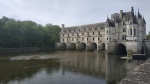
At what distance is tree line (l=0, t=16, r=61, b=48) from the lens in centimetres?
6007

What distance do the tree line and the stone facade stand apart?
30.3ft

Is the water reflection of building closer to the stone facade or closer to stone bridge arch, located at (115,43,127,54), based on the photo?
the stone facade

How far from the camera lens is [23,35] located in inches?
2557

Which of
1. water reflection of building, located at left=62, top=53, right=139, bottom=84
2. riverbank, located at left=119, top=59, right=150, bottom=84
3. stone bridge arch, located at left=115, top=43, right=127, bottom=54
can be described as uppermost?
stone bridge arch, located at left=115, top=43, right=127, bottom=54

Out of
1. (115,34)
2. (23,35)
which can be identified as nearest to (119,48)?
(115,34)

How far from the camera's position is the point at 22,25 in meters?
67.2

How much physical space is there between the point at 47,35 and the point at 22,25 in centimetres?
1340

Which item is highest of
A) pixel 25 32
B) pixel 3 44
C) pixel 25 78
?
pixel 25 32

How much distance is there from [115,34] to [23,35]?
34.1 m

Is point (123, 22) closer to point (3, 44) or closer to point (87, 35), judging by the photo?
point (87, 35)

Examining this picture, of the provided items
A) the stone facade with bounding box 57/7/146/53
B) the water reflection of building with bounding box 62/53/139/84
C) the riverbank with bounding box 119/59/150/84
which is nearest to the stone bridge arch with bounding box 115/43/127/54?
the stone facade with bounding box 57/7/146/53

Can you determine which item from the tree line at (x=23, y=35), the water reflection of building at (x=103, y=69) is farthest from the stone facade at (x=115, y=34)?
the water reflection of building at (x=103, y=69)

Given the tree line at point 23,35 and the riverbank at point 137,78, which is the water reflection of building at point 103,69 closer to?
the riverbank at point 137,78

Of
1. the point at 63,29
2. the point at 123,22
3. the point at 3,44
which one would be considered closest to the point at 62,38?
the point at 63,29
